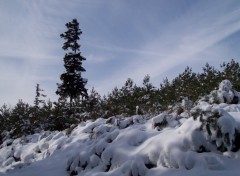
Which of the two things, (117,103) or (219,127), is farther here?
(117,103)

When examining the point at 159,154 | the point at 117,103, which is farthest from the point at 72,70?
the point at 159,154

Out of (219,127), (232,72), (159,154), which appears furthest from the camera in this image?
(232,72)

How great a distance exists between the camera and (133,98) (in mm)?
22797

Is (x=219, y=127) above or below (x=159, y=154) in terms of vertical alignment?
above

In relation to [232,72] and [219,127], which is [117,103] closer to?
[232,72]

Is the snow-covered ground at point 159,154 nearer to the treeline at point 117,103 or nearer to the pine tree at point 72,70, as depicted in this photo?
the treeline at point 117,103

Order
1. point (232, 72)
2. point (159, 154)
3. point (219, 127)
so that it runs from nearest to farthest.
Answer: point (219, 127) < point (159, 154) < point (232, 72)

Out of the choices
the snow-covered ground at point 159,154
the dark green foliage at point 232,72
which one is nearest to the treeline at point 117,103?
the dark green foliage at point 232,72

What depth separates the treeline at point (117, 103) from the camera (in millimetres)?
20125

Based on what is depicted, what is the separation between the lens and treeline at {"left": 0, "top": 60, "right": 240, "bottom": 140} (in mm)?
20125

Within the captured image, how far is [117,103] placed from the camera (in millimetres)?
22359

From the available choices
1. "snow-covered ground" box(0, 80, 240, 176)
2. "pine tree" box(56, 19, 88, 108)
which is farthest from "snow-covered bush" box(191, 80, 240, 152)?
"pine tree" box(56, 19, 88, 108)

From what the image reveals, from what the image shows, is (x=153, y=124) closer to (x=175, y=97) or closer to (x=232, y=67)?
(x=175, y=97)

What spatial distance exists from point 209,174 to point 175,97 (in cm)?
1638
